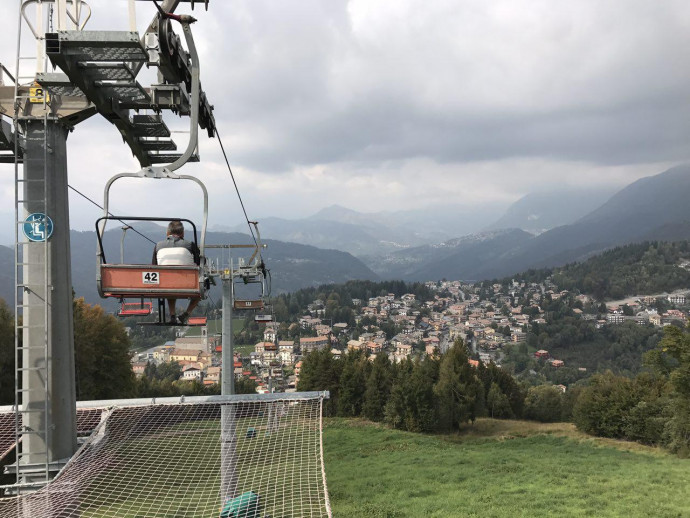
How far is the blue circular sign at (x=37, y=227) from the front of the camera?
4.43 m

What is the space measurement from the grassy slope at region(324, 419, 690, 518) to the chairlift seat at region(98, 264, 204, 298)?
20.2 ft

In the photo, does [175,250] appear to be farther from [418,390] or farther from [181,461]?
[418,390]

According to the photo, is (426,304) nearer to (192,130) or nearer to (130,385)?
(130,385)

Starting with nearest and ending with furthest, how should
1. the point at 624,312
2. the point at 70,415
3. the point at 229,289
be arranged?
the point at 70,415
the point at 229,289
the point at 624,312

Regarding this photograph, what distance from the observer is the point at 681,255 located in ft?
498

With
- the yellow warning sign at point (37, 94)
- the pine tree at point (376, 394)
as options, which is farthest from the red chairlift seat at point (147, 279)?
the pine tree at point (376, 394)

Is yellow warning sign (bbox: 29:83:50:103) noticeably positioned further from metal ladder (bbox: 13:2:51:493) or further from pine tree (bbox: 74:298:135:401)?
pine tree (bbox: 74:298:135:401)

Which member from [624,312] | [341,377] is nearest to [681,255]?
[624,312]

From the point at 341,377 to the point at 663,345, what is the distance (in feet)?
51.5

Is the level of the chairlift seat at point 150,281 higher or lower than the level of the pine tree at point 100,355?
higher

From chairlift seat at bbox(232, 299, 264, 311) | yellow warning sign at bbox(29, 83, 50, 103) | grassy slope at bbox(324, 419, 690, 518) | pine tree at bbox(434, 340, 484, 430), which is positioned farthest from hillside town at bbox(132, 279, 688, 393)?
yellow warning sign at bbox(29, 83, 50, 103)

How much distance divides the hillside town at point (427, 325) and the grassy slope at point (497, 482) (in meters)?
49.0

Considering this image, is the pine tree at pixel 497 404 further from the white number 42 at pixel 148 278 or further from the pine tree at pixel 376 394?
the white number 42 at pixel 148 278

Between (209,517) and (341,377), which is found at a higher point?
(209,517)
